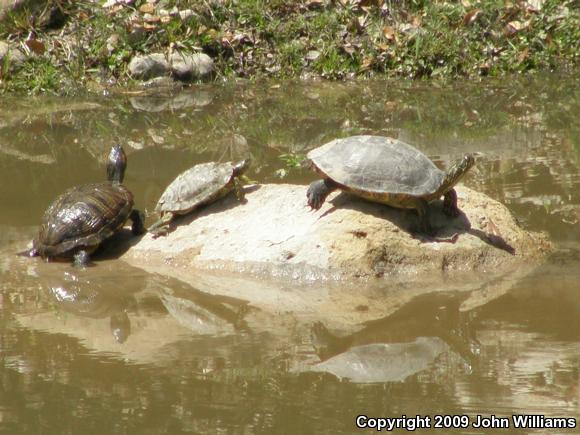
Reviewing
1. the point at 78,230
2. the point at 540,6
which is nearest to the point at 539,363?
the point at 78,230

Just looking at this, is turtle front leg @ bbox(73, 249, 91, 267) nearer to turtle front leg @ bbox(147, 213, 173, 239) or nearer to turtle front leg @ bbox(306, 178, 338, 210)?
turtle front leg @ bbox(147, 213, 173, 239)

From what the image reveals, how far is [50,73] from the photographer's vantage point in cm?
1391

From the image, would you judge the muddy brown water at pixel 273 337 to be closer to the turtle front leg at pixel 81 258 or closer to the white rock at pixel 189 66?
the turtle front leg at pixel 81 258

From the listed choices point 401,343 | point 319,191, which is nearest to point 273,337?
point 401,343

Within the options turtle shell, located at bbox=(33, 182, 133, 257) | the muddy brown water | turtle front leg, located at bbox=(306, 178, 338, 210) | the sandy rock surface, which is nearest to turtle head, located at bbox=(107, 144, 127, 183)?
the muddy brown water

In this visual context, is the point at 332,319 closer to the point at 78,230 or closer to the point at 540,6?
the point at 78,230

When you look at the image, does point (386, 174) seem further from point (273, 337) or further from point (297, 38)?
point (297, 38)

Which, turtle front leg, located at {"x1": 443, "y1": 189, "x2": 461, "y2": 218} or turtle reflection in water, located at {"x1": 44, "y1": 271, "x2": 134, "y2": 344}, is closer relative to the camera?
turtle reflection in water, located at {"x1": 44, "y1": 271, "x2": 134, "y2": 344}

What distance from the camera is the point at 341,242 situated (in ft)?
21.0

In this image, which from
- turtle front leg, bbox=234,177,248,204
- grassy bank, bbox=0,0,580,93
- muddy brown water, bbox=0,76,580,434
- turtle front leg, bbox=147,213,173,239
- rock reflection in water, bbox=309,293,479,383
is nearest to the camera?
muddy brown water, bbox=0,76,580,434

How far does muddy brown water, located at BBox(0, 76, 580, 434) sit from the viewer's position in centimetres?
443

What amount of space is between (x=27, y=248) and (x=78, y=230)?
2.48ft

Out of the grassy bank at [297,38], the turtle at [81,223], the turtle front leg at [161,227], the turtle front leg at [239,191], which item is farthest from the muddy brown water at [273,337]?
the grassy bank at [297,38]

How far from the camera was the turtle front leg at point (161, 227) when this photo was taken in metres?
7.36
